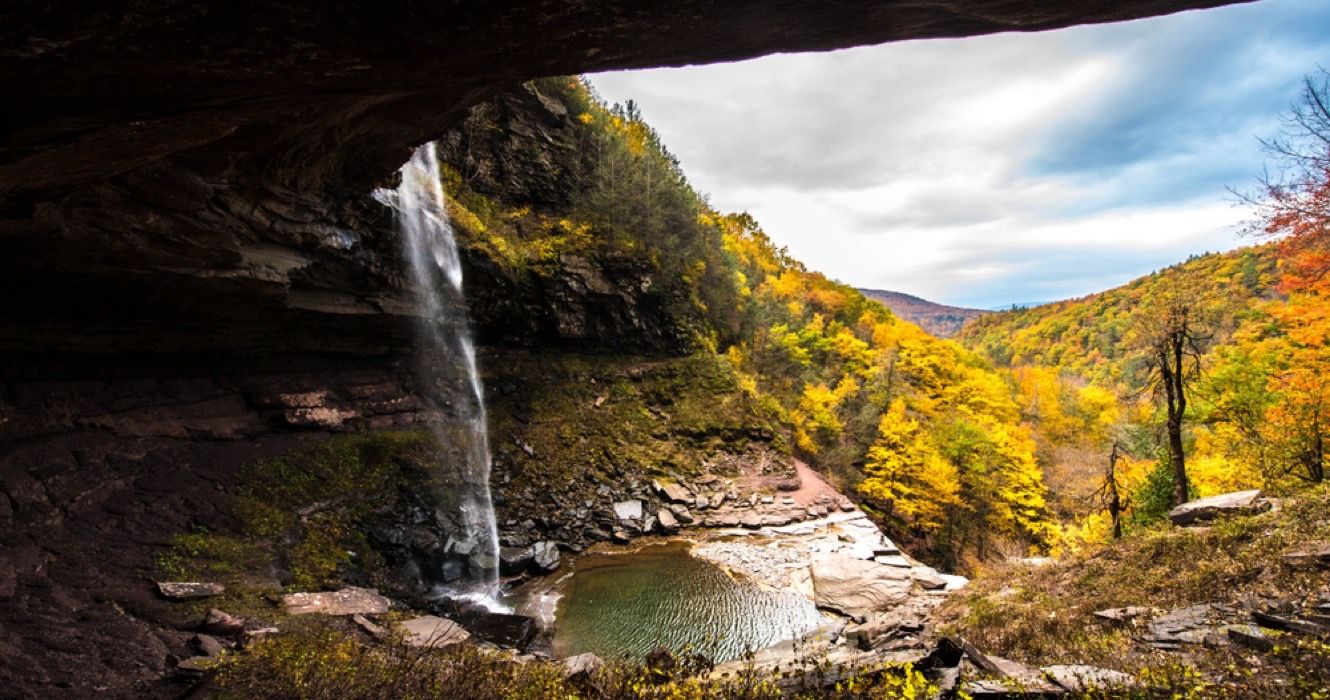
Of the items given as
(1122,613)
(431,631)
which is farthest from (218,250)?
(1122,613)

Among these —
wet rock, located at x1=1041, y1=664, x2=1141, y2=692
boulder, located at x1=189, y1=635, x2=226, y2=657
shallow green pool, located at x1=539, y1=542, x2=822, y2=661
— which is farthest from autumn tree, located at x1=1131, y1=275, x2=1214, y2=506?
boulder, located at x1=189, y1=635, x2=226, y2=657

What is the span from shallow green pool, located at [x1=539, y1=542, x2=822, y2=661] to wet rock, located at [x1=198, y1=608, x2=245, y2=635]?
209 inches

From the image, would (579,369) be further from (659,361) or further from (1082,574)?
(1082,574)

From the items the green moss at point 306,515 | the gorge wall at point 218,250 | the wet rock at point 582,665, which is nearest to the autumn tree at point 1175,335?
the gorge wall at point 218,250

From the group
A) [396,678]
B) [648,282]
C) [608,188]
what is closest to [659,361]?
[648,282]

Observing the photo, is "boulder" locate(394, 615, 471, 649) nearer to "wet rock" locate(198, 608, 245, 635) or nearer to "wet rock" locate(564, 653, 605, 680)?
"wet rock" locate(564, 653, 605, 680)

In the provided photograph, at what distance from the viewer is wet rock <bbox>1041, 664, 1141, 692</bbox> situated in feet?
12.8

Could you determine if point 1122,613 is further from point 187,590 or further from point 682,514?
point 187,590

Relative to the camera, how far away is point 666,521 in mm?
18078

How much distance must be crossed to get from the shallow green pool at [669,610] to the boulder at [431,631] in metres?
2.09

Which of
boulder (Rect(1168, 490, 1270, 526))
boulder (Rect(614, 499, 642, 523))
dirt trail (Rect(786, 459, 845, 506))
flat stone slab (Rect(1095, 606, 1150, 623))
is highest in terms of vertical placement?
boulder (Rect(1168, 490, 1270, 526))

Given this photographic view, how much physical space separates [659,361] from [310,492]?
51.0ft

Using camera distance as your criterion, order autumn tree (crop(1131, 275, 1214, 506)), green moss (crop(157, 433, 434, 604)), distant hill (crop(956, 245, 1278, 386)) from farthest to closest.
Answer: distant hill (crop(956, 245, 1278, 386)) → autumn tree (crop(1131, 275, 1214, 506)) → green moss (crop(157, 433, 434, 604))

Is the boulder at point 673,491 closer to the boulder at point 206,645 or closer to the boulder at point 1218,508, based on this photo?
the boulder at point 1218,508
